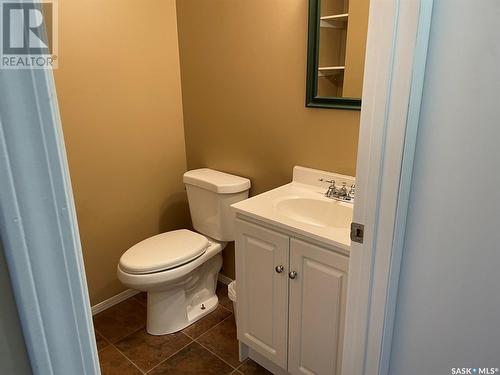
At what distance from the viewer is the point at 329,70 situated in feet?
5.56

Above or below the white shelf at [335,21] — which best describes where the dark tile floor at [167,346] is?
below

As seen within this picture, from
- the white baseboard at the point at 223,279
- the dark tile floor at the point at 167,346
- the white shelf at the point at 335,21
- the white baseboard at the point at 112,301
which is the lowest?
the dark tile floor at the point at 167,346

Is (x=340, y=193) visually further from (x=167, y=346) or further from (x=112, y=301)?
(x=112, y=301)

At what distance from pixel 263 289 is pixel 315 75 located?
3.26 feet

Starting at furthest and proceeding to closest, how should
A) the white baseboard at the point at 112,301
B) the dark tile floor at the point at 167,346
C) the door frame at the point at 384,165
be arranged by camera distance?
the white baseboard at the point at 112,301, the dark tile floor at the point at 167,346, the door frame at the point at 384,165

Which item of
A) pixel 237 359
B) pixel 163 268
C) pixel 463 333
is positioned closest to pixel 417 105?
pixel 463 333

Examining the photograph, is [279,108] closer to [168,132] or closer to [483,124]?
[168,132]

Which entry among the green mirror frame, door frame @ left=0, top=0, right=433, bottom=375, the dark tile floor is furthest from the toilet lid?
door frame @ left=0, top=0, right=433, bottom=375

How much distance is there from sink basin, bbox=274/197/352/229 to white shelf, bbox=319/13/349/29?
768mm

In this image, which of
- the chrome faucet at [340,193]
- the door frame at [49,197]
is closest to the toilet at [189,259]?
the chrome faucet at [340,193]

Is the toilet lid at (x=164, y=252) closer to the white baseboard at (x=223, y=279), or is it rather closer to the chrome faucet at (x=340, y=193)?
the white baseboard at (x=223, y=279)

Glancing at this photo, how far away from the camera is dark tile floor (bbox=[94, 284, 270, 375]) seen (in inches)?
73.2

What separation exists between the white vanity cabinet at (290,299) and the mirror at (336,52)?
2.24ft

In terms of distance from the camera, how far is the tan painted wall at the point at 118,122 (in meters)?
1.92
